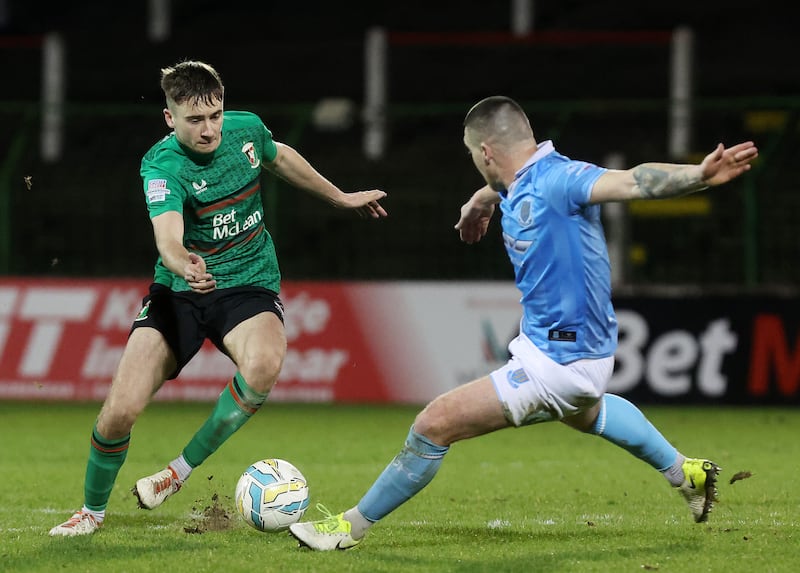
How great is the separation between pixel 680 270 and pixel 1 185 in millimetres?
6763

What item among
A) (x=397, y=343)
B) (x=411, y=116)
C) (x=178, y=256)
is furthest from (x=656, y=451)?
(x=411, y=116)

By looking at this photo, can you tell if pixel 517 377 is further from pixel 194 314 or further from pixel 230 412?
pixel 194 314

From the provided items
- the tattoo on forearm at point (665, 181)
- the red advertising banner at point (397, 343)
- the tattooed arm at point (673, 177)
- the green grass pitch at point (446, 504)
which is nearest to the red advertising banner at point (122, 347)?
the red advertising banner at point (397, 343)

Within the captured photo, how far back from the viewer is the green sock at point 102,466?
264 inches

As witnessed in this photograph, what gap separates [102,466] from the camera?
22.0ft

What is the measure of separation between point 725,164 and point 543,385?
119 centimetres

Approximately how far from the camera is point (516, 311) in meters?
13.6

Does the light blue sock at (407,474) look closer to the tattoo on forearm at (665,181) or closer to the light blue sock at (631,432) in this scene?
the light blue sock at (631,432)

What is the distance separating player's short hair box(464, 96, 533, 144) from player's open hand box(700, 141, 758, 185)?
0.88 m

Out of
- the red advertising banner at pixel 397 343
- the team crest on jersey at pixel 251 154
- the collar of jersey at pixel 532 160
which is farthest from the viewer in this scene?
the red advertising banner at pixel 397 343

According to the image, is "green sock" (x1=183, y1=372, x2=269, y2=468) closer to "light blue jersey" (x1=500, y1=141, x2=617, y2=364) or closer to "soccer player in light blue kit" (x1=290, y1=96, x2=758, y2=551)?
"soccer player in light blue kit" (x1=290, y1=96, x2=758, y2=551)

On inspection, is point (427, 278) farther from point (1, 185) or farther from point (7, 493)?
point (7, 493)

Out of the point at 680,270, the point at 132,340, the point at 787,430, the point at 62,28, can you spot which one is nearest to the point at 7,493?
the point at 132,340

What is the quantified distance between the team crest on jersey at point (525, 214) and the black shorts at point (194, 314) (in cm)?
164
